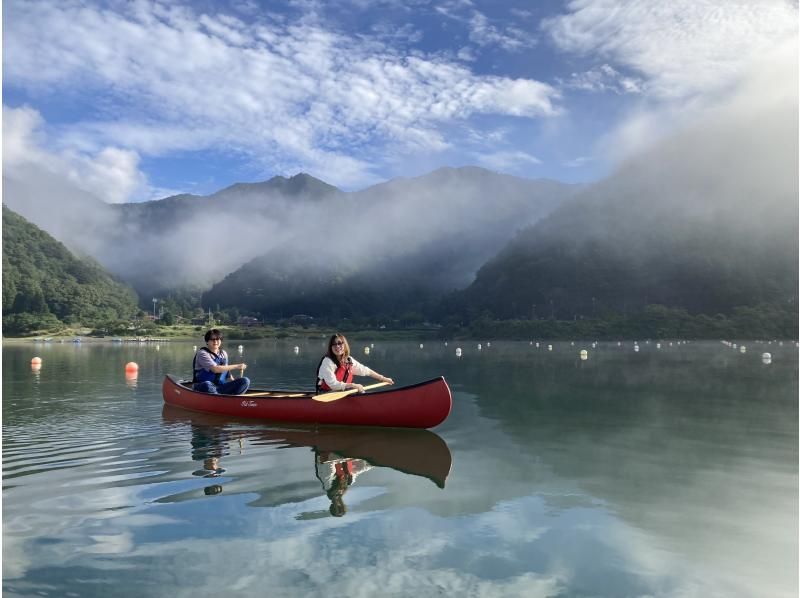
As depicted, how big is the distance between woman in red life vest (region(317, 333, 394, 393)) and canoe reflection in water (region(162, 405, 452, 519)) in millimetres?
1336

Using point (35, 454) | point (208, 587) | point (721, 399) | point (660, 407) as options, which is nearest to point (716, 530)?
point (208, 587)

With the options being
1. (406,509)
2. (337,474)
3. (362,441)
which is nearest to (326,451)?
(362,441)

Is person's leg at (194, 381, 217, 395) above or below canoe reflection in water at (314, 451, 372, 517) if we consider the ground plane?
above

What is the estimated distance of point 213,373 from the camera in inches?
829

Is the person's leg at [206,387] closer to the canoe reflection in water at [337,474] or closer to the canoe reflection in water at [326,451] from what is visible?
the canoe reflection in water at [326,451]

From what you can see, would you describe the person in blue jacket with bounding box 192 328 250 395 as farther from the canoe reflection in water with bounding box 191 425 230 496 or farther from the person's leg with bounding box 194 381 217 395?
the canoe reflection in water with bounding box 191 425 230 496

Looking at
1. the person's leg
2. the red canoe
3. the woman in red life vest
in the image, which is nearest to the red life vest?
the woman in red life vest

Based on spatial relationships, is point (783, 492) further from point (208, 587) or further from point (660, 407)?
point (660, 407)

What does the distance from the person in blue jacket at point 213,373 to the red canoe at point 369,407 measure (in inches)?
52.7

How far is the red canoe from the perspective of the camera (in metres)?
16.6

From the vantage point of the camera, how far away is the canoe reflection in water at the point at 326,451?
1157 cm

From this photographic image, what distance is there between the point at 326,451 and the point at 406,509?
210 inches

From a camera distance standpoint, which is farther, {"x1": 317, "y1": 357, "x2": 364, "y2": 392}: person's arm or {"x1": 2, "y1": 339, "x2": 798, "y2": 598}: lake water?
{"x1": 317, "y1": 357, "x2": 364, "y2": 392}: person's arm

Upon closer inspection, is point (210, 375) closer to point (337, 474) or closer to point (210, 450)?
point (210, 450)
